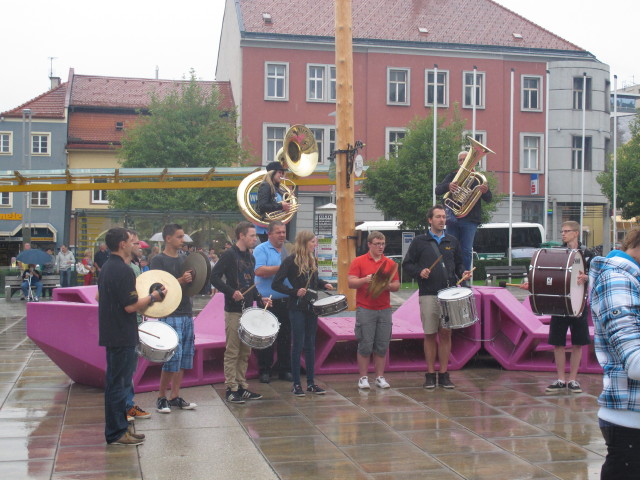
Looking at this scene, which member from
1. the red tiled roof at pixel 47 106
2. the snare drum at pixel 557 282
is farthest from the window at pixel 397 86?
the snare drum at pixel 557 282

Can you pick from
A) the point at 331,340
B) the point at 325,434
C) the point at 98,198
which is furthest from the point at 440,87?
the point at 325,434

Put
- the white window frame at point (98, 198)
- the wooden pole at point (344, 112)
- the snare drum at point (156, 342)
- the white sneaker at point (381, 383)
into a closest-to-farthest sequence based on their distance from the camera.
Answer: the snare drum at point (156, 342) → the white sneaker at point (381, 383) → the wooden pole at point (344, 112) → the white window frame at point (98, 198)

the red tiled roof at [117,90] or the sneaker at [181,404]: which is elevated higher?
the red tiled roof at [117,90]

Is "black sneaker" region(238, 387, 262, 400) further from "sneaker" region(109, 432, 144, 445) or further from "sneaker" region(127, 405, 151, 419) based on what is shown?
"sneaker" region(109, 432, 144, 445)

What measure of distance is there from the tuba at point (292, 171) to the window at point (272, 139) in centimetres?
2994

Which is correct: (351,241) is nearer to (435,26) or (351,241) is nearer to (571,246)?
(571,246)

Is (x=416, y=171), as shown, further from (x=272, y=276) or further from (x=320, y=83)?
(x=272, y=276)

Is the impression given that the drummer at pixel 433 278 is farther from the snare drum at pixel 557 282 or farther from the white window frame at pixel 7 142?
the white window frame at pixel 7 142

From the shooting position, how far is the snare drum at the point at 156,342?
750cm

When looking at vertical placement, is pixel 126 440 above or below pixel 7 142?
below

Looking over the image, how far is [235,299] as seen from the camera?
8.49 meters

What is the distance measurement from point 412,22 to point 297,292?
126 feet

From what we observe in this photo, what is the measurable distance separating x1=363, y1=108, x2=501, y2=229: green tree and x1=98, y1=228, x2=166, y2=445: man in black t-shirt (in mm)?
30838

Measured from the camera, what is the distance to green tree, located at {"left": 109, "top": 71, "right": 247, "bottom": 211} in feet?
124
